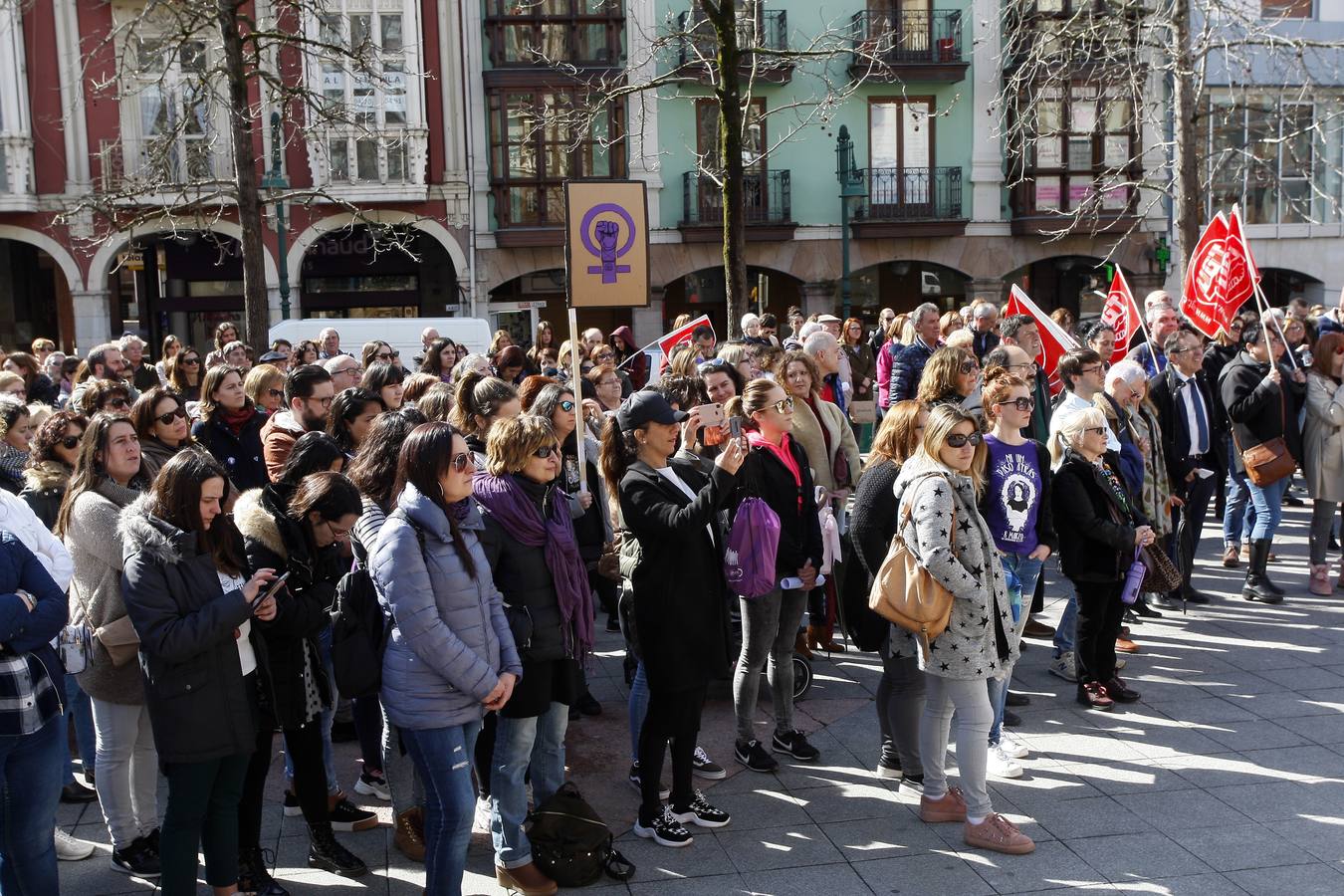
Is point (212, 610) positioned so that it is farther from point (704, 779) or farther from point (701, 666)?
point (704, 779)

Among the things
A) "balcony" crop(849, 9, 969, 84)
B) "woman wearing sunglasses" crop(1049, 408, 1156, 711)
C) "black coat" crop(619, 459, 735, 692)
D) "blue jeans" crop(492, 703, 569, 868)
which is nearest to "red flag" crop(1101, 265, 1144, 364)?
"woman wearing sunglasses" crop(1049, 408, 1156, 711)

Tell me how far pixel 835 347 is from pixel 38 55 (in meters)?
22.1

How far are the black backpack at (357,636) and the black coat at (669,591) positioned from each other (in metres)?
1.15

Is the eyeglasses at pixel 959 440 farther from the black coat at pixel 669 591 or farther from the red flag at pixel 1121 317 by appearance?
the red flag at pixel 1121 317

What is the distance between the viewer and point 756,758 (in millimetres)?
6215

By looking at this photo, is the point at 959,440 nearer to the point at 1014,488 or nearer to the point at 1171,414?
the point at 1014,488

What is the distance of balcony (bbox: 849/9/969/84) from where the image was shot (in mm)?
25078

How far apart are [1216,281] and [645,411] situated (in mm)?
7014

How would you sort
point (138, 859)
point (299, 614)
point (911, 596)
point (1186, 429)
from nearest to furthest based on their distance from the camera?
1. point (299, 614)
2. point (138, 859)
3. point (911, 596)
4. point (1186, 429)

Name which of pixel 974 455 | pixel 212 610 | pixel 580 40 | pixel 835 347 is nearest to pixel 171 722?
pixel 212 610

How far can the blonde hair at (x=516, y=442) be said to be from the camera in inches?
194

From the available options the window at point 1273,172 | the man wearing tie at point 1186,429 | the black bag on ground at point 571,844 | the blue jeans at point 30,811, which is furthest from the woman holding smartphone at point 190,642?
the window at point 1273,172

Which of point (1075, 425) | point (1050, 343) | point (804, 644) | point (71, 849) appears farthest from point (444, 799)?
point (1050, 343)

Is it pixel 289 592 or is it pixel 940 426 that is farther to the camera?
pixel 940 426
